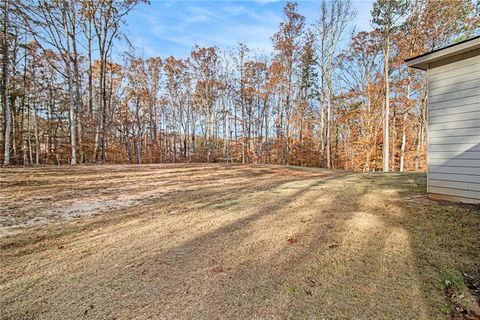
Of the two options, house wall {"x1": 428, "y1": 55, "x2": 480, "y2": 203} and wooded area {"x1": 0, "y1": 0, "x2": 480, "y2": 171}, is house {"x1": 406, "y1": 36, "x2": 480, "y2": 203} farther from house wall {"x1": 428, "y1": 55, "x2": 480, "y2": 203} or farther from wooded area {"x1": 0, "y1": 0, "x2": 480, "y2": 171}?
wooded area {"x1": 0, "y1": 0, "x2": 480, "y2": 171}

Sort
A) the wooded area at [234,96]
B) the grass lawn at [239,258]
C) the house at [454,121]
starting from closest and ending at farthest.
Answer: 1. the grass lawn at [239,258]
2. the house at [454,121]
3. the wooded area at [234,96]

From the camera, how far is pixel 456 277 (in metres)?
1.99

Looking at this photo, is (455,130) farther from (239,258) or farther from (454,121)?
(239,258)

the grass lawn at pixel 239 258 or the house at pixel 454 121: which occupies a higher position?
the house at pixel 454 121

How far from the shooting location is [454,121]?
3777 mm

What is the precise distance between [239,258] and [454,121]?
4.13 meters

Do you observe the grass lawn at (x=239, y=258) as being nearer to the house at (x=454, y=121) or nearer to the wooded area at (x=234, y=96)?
the house at (x=454, y=121)

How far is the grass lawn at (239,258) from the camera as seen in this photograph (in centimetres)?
176

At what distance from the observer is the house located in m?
3.54

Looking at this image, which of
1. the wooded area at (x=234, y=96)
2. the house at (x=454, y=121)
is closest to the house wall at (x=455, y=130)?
the house at (x=454, y=121)

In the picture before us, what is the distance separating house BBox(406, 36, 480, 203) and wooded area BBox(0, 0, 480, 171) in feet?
25.9

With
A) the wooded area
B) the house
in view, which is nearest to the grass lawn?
the house

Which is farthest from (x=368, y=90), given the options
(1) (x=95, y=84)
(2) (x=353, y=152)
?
(1) (x=95, y=84)

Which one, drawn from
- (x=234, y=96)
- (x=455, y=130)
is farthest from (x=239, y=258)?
(x=234, y=96)
